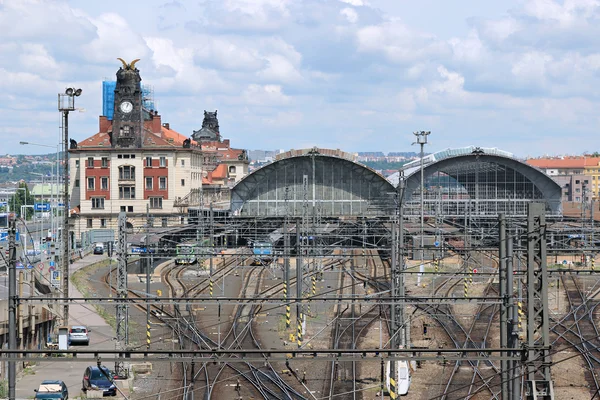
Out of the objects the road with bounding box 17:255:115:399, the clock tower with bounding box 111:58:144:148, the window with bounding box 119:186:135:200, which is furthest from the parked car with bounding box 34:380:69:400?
the clock tower with bounding box 111:58:144:148

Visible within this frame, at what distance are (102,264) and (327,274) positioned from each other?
1331 centimetres

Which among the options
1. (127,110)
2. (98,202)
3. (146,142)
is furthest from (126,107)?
(98,202)

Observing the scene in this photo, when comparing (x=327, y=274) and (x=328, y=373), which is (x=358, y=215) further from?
(x=328, y=373)

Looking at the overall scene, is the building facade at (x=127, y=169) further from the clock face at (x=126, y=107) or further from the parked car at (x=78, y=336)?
the parked car at (x=78, y=336)

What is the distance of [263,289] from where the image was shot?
4578cm

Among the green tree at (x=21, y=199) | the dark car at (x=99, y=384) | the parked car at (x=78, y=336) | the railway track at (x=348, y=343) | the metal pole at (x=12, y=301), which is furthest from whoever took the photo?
the green tree at (x=21, y=199)

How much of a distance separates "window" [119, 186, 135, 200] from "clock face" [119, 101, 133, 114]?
5.60 m

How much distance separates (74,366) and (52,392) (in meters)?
6.44

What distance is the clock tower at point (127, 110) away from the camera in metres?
69.0

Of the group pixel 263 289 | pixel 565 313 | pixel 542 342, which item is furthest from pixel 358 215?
pixel 542 342

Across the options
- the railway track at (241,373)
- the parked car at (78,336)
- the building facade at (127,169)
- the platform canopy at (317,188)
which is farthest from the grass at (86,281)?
the platform canopy at (317,188)

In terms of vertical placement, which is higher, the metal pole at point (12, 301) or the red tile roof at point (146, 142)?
the red tile roof at point (146, 142)

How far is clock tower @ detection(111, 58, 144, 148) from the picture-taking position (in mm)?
69000

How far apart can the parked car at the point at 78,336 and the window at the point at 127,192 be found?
3769 centimetres
